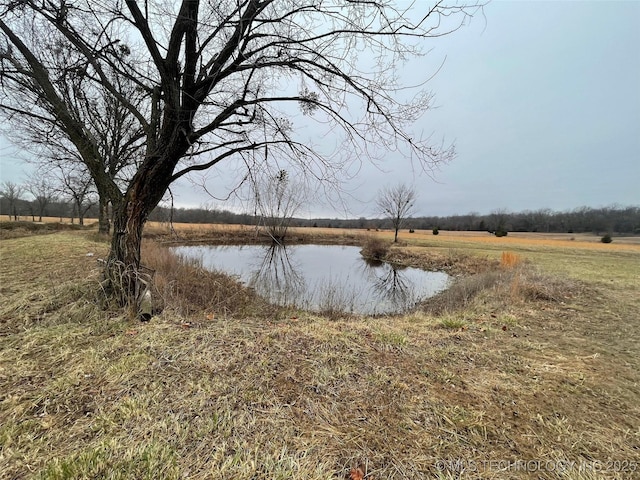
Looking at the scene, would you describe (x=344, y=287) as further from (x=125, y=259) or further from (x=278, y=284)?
(x=125, y=259)

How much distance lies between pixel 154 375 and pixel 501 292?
821 cm

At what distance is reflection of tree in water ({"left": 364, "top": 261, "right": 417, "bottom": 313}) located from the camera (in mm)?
10488

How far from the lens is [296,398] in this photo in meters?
2.46

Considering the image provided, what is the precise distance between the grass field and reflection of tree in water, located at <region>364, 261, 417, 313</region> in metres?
5.99

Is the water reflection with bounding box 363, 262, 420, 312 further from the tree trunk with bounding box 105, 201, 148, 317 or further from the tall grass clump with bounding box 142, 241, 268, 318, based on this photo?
the tree trunk with bounding box 105, 201, 148, 317

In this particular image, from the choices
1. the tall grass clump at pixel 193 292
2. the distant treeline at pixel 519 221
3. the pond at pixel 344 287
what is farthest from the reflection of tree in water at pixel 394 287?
the distant treeline at pixel 519 221

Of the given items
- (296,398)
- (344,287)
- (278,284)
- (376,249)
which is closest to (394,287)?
(344,287)

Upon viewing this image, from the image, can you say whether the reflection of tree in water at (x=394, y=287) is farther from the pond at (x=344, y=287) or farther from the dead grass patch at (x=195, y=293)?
the dead grass patch at (x=195, y=293)

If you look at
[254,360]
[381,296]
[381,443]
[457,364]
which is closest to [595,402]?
[457,364]

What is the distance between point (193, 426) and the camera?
6.74ft

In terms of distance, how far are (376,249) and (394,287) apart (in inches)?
525

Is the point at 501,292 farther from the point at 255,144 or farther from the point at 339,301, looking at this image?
the point at 255,144

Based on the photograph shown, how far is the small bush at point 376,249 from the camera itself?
26.5 metres

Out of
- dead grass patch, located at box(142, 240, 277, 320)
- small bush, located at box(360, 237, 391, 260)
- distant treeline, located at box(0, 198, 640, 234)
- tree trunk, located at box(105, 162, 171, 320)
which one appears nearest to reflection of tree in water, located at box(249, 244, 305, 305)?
dead grass patch, located at box(142, 240, 277, 320)
